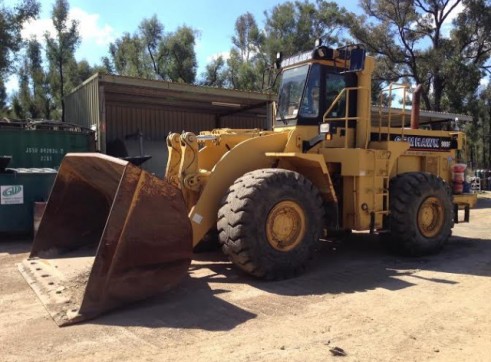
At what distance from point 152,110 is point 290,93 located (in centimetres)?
1250

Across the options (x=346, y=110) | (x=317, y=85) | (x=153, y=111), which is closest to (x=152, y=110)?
(x=153, y=111)

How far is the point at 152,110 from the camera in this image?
19.3m

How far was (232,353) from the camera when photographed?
3982mm

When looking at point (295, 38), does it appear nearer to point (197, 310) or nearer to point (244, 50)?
point (244, 50)

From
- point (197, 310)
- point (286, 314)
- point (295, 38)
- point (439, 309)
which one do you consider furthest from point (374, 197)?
point (295, 38)

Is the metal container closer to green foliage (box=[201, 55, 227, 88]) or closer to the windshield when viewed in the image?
the windshield

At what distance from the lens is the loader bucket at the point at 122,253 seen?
4668 mm

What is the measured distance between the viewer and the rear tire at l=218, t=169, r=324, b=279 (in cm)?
569

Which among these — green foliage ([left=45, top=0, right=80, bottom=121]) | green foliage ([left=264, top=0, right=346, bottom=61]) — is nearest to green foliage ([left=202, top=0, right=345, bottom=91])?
green foliage ([left=264, top=0, right=346, bottom=61])

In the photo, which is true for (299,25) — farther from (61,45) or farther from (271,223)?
(271,223)

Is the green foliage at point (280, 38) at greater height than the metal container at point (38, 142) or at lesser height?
greater

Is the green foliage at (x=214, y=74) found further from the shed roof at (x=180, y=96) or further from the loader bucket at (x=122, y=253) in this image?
the loader bucket at (x=122, y=253)

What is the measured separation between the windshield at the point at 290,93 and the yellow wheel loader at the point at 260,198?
0.02 m

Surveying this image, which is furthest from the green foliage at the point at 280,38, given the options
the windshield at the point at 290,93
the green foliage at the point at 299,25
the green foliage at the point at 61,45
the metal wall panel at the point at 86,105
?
the windshield at the point at 290,93
